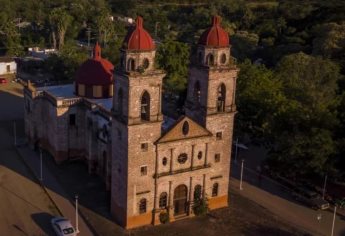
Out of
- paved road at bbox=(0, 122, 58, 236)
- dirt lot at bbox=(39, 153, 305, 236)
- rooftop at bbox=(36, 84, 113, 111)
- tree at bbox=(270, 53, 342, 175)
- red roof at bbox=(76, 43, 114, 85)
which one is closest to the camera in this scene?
paved road at bbox=(0, 122, 58, 236)

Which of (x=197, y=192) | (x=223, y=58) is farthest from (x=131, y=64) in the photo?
(x=197, y=192)

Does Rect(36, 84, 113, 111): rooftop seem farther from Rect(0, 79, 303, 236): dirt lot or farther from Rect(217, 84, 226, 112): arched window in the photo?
Rect(217, 84, 226, 112): arched window

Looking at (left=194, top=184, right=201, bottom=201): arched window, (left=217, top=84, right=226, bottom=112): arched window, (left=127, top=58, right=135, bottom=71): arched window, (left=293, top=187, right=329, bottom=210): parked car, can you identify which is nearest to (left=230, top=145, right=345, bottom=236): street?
(left=293, top=187, right=329, bottom=210): parked car

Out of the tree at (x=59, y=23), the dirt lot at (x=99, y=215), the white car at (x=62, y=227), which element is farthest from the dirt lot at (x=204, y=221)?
the tree at (x=59, y=23)

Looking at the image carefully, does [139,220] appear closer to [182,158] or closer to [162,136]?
[182,158]

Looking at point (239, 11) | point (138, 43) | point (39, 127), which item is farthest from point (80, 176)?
point (239, 11)

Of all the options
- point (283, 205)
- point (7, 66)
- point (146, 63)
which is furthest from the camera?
point (7, 66)
